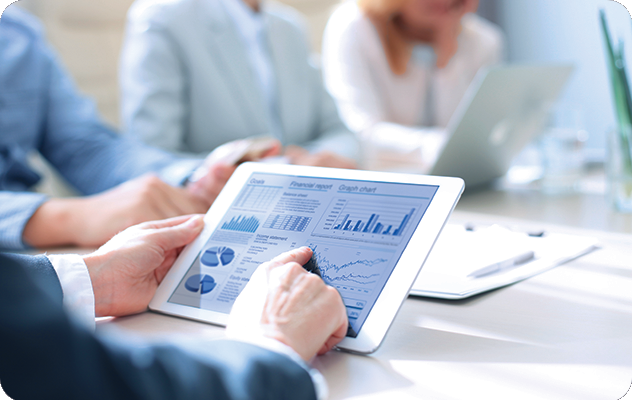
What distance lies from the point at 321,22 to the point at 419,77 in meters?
0.91

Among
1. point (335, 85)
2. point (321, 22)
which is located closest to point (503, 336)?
point (335, 85)

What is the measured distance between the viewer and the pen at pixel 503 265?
0.60 metres

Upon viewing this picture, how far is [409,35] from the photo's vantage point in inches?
82.7

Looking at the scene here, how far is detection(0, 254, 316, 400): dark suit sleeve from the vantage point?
0.24 m

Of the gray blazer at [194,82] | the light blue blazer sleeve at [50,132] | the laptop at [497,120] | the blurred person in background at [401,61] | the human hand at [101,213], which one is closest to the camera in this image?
the human hand at [101,213]

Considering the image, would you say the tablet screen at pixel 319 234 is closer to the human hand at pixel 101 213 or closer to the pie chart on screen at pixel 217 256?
the pie chart on screen at pixel 217 256

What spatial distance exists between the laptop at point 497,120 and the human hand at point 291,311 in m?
0.56

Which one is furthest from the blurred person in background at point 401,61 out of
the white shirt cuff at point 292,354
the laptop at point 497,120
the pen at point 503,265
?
the white shirt cuff at point 292,354

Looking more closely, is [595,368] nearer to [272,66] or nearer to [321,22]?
[272,66]

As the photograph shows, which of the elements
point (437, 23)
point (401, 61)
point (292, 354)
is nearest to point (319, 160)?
point (292, 354)

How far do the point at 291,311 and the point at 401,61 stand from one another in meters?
1.75

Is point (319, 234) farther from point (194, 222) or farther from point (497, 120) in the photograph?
point (497, 120)

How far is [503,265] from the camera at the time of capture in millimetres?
628

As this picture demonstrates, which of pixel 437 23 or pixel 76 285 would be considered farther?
pixel 437 23
